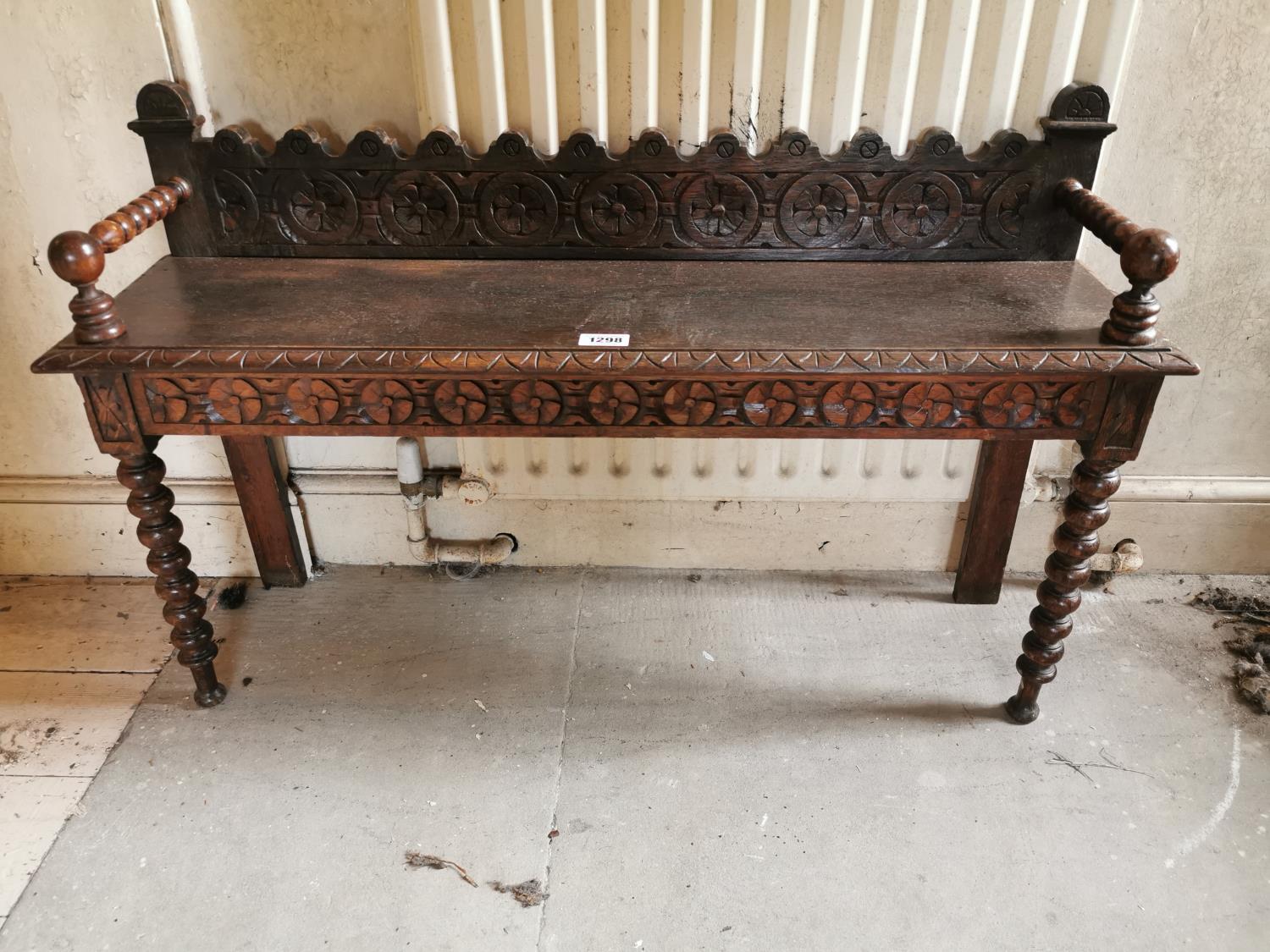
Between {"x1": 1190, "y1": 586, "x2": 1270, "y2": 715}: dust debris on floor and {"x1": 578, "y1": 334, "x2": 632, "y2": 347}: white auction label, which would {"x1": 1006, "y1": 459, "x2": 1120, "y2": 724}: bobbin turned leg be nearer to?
{"x1": 1190, "y1": 586, "x2": 1270, "y2": 715}: dust debris on floor

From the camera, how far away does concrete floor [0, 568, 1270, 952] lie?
5.41ft

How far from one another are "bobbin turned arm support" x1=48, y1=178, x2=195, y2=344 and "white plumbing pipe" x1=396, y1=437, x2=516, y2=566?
2.21 ft

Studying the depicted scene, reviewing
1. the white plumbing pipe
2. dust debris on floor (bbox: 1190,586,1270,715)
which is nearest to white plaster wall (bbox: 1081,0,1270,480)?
dust debris on floor (bbox: 1190,586,1270,715)

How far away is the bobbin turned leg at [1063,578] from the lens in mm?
1710

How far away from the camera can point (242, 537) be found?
2367 millimetres

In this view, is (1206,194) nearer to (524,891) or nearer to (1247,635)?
(1247,635)

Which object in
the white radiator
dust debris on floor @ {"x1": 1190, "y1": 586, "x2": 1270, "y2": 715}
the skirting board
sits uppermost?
the white radiator

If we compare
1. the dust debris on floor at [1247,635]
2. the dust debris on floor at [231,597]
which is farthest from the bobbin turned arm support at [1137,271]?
the dust debris on floor at [231,597]

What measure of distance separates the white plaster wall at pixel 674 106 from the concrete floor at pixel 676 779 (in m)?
0.30

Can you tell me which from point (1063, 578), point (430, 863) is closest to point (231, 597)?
point (430, 863)

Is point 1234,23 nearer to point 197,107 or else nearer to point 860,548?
point 860,548

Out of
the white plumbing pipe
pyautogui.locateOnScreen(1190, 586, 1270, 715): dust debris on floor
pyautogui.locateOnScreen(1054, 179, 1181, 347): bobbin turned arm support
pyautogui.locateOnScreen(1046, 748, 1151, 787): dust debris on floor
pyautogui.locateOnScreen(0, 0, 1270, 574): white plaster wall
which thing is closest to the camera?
pyautogui.locateOnScreen(1054, 179, 1181, 347): bobbin turned arm support

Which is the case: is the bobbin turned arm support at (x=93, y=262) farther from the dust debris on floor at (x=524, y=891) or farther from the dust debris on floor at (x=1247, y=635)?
the dust debris on floor at (x=1247, y=635)

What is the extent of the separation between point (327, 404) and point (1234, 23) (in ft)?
5.85
